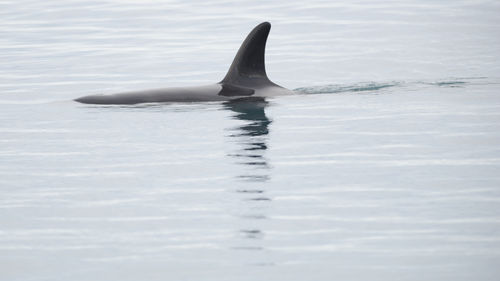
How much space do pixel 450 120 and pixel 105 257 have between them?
28.6ft

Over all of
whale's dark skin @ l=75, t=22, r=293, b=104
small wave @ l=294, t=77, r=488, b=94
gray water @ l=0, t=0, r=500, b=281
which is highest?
whale's dark skin @ l=75, t=22, r=293, b=104

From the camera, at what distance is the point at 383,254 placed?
10.6 m

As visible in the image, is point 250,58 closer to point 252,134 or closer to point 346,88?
point 346,88

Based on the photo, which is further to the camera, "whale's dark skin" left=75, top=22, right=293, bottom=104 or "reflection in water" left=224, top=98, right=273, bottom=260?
"whale's dark skin" left=75, top=22, right=293, bottom=104

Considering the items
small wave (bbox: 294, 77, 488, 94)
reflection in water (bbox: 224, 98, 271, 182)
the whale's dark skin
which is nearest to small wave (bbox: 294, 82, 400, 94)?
small wave (bbox: 294, 77, 488, 94)

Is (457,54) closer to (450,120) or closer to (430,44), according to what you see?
(430,44)

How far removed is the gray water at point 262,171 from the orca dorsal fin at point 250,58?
2.39 ft

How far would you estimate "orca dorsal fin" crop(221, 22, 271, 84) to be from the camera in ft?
66.6

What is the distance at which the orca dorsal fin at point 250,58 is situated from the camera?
20.3 m

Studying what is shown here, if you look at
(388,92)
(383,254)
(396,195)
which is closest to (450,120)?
(388,92)

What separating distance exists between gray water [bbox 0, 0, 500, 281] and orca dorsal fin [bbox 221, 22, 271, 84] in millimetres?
728

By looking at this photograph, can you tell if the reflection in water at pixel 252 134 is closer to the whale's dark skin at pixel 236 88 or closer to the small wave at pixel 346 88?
the whale's dark skin at pixel 236 88

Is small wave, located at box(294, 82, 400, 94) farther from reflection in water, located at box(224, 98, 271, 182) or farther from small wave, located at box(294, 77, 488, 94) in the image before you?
reflection in water, located at box(224, 98, 271, 182)

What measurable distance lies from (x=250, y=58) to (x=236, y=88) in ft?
1.99
